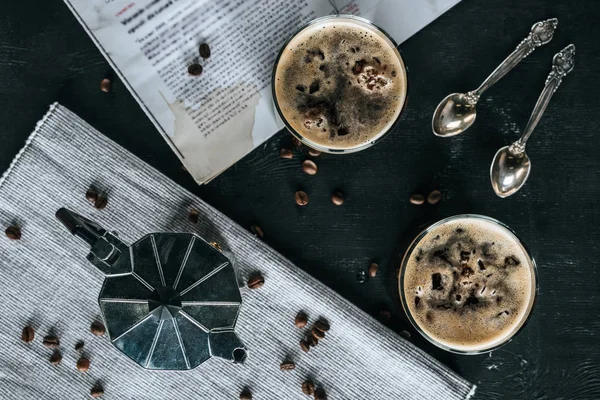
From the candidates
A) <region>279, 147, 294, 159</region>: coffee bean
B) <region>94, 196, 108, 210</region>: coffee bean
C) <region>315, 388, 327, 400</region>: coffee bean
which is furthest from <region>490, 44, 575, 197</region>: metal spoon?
<region>94, 196, 108, 210</region>: coffee bean

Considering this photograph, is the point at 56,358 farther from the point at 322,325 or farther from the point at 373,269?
the point at 373,269

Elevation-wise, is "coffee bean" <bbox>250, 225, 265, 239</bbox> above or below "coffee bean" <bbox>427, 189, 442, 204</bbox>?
above

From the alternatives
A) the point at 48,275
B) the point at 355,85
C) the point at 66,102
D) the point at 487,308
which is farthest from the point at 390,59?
the point at 48,275

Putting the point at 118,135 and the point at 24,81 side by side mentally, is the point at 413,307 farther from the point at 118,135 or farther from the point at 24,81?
the point at 24,81

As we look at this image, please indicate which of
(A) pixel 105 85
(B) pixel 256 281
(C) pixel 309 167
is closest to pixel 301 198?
(C) pixel 309 167

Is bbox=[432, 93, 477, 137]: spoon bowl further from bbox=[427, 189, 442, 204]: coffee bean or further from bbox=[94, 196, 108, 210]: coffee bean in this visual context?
bbox=[94, 196, 108, 210]: coffee bean

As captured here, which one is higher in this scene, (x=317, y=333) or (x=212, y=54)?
(x=212, y=54)

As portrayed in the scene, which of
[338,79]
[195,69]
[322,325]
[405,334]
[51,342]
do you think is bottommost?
[405,334]
